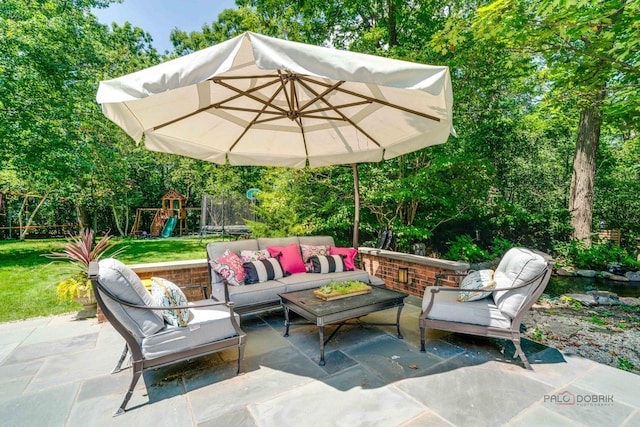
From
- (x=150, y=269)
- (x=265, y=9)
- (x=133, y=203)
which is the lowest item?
(x=150, y=269)

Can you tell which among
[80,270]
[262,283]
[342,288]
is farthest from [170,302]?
[80,270]

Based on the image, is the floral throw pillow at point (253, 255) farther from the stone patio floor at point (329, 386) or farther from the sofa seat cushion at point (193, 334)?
the sofa seat cushion at point (193, 334)

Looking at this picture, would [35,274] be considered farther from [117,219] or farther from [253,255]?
[117,219]

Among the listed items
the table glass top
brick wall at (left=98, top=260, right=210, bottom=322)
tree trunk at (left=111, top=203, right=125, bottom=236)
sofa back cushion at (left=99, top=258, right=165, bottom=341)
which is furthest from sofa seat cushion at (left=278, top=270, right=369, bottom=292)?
tree trunk at (left=111, top=203, right=125, bottom=236)

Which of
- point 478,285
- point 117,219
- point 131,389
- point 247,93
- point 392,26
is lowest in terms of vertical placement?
point 131,389

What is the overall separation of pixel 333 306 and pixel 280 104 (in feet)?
7.92

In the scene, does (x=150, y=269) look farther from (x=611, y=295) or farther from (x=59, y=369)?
(x=611, y=295)

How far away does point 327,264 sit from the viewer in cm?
437

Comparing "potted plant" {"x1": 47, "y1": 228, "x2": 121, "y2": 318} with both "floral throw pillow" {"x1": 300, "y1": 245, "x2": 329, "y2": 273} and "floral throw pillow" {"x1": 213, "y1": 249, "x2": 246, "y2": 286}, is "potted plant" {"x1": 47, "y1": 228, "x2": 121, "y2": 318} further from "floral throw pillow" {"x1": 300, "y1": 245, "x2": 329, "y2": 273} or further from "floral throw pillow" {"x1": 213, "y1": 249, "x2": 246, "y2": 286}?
"floral throw pillow" {"x1": 300, "y1": 245, "x2": 329, "y2": 273}

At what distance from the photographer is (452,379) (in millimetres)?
2516

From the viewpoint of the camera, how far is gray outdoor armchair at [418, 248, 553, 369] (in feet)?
9.00

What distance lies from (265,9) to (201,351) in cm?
A: 950

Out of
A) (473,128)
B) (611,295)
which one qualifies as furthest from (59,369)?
(473,128)

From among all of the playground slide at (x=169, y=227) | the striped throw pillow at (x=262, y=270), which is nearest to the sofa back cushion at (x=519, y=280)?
the striped throw pillow at (x=262, y=270)
